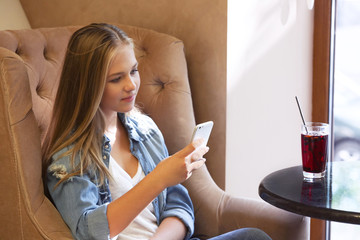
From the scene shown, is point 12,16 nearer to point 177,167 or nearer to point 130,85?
point 130,85

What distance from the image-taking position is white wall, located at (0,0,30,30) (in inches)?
80.7

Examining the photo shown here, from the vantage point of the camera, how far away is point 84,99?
4.39 ft

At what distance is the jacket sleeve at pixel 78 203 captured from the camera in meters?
1.22

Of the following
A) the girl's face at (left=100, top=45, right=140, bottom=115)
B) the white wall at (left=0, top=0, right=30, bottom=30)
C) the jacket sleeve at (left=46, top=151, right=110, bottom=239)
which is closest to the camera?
the jacket sleeve at (left=46, top=151, right=110, bottom=239)

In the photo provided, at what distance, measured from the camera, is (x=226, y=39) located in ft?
6.07

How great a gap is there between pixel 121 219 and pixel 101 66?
Result: 1.24 feet

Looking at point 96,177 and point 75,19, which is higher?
point 75,19

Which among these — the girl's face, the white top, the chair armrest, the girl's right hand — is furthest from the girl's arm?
the chair armrest

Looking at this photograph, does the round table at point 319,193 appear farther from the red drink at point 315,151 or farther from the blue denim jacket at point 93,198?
the blue denim jacket at point 93,198

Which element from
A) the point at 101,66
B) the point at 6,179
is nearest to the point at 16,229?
the point at 6,179

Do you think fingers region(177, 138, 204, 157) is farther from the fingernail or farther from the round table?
the round table

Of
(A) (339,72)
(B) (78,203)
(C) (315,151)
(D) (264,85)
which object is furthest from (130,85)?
(A) (339,72)

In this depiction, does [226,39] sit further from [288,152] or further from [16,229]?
[16,229]

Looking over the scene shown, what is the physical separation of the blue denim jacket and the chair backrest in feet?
0.11
